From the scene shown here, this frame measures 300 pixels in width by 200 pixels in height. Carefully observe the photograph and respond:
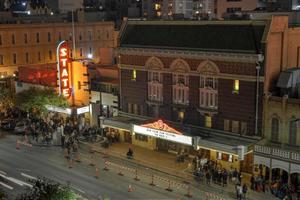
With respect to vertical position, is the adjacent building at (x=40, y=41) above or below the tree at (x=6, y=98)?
above

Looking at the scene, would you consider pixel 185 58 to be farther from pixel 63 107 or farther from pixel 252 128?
pixel 63 107

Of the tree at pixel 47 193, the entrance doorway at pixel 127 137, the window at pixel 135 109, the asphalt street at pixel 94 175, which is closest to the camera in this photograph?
the tree at pixel 47 193

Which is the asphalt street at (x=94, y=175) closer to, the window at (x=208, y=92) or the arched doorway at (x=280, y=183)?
the arched doorway at (x=280, y=183)

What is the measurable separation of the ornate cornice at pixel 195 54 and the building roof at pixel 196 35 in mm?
487

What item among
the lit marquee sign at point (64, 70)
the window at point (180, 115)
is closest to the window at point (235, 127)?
the window at point (180, 115)

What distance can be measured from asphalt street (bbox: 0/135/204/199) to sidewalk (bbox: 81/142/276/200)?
2.75 m

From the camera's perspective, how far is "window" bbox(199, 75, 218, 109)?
1841 inches

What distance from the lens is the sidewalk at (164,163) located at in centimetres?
4028

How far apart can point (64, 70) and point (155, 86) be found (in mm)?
15042

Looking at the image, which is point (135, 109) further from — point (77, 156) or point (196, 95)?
point (196, 95)

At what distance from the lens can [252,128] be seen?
44.0 metres

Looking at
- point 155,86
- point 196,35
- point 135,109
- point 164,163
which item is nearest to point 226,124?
point 164,163

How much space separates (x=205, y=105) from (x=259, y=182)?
10.8 m

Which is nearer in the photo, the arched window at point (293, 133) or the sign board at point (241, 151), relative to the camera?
the arched window at point (293, 133)
